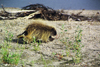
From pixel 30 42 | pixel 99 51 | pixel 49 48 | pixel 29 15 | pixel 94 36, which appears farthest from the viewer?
pixel 29 15

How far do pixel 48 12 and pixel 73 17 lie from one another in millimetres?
1503

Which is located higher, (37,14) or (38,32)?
(37,14)

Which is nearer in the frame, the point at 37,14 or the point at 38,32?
the point at 38,32

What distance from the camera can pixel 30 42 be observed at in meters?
3.95

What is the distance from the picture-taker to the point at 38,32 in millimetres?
4043

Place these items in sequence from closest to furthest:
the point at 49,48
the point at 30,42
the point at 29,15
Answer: the point at 49,48
the point at 30,42
the point at 29,15

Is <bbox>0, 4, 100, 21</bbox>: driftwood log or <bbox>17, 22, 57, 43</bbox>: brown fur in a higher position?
<bbox>0, 4, 100, 21</bbox>: driftwood log

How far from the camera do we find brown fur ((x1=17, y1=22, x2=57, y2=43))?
13.0ft

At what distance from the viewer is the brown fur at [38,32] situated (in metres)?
3.97

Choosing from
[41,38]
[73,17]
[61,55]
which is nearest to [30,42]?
[41,38]

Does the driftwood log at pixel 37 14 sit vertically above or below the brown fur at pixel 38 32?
above

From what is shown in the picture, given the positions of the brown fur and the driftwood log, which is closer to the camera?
the brown fur

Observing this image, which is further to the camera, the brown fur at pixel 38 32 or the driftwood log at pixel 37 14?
the driftwood log at pixel 37 14

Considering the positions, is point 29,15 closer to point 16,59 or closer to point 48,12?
point 48,12
